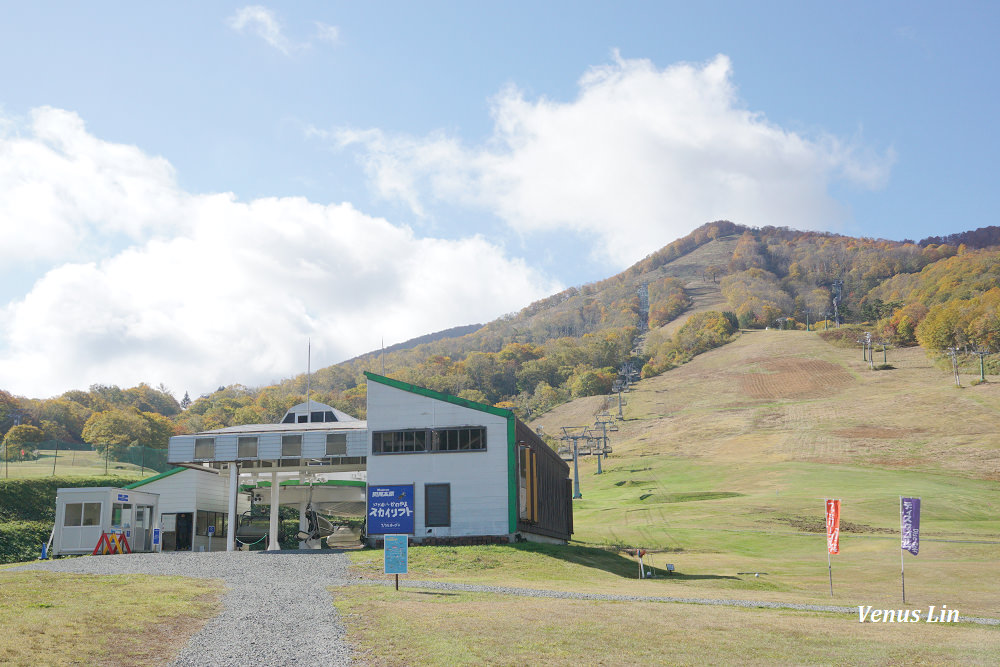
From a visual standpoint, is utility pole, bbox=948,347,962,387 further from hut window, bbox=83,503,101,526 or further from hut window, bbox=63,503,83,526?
hut window, bbox=63,503,83,526

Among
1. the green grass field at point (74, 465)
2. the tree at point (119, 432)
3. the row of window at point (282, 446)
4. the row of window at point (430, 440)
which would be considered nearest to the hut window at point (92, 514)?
the row of window at point (282, 446)

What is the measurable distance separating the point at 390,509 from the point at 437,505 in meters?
2.53

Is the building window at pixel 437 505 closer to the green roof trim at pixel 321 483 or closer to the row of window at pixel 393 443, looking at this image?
the row of window at pixel 393 443

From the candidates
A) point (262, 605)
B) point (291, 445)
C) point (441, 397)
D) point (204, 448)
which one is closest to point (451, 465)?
point (441, 397)

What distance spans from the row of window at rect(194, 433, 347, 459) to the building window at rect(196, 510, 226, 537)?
1043 cm

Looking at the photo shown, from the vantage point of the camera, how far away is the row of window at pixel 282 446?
4522 centimetres

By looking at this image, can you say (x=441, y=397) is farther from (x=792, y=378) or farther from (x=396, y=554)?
(x=792, y=378)

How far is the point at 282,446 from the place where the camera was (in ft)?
149

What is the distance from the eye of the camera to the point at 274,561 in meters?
34.5

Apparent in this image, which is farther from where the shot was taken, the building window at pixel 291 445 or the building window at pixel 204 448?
the building window at pixel 204 448

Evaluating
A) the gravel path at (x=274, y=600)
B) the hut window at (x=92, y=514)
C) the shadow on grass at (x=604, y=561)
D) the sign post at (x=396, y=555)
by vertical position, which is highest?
the hut window at (x=92, y=514)

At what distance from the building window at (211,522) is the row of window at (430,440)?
59.9 feet

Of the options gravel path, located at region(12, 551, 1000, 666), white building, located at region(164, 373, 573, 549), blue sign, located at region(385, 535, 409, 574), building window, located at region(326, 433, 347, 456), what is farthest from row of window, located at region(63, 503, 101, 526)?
blue sign, located at region(385, 535, 409, 574)

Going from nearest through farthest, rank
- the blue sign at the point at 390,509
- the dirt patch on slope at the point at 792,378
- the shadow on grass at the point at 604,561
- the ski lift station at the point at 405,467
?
the shadow on grass at the point at 604,561
the ski lift station at the point at 405,467
the blue sign at the point at 390,509
the dirt patch on slope at the point at 792,378
